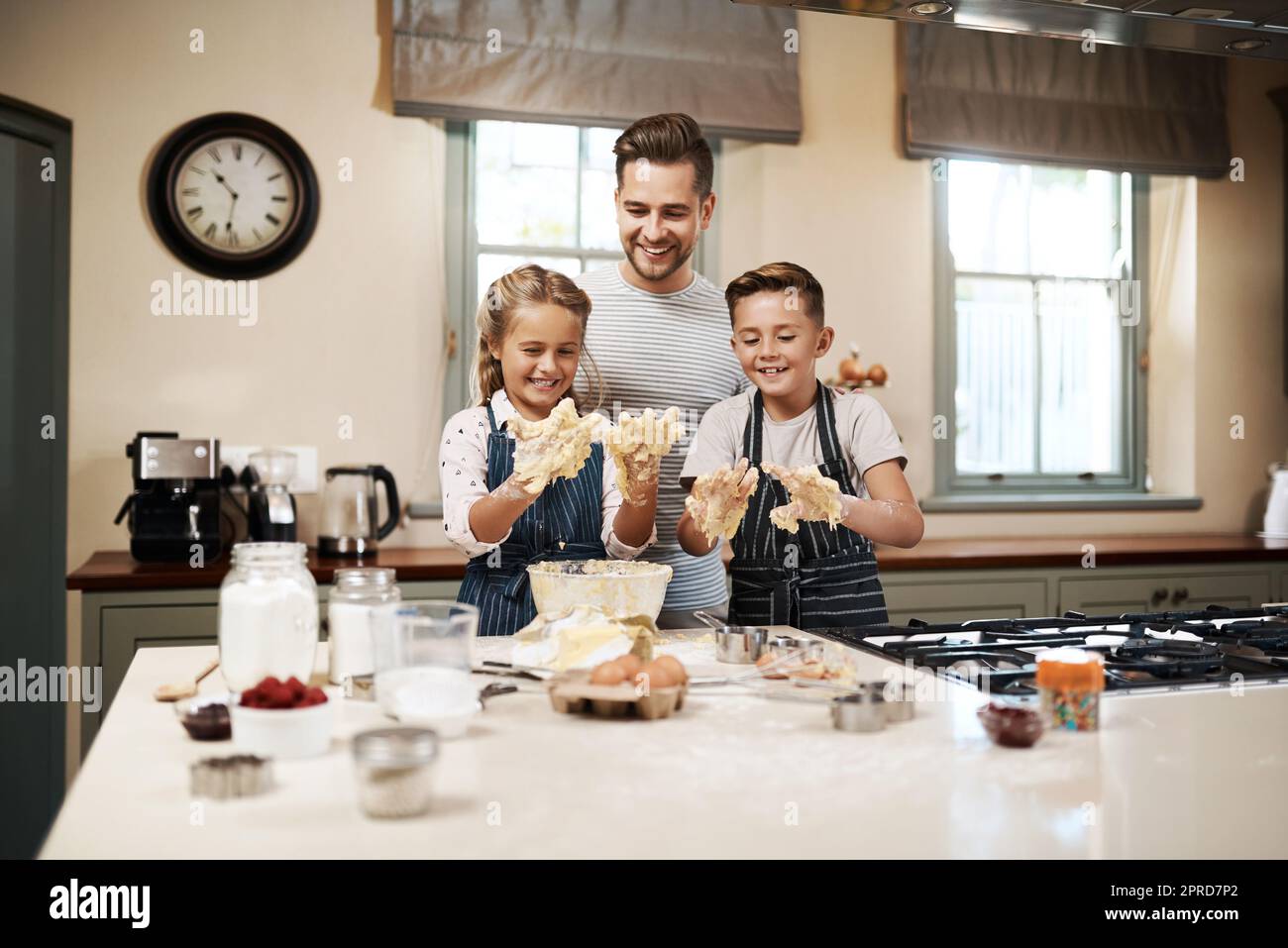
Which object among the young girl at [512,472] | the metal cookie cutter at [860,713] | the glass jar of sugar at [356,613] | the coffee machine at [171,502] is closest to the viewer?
the metal cookie cutter at [860,713]

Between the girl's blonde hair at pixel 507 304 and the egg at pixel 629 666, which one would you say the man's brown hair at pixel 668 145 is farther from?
the egg at pixel 629 666

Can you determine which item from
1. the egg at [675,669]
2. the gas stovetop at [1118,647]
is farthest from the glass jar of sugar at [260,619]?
the gas stovetop at [1118,647]

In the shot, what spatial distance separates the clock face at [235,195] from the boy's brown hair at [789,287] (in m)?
1.70

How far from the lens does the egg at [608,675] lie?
Result: 121cm

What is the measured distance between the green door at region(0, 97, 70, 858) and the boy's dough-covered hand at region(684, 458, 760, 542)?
2131mm

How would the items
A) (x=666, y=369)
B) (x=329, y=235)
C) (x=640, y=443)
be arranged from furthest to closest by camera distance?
1. (x=329, y=235)
2. (x=666, y=369)
3. (x=640, y=443)

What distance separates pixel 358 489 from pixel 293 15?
137 cm

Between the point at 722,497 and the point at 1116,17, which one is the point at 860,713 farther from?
the point at 1116,17

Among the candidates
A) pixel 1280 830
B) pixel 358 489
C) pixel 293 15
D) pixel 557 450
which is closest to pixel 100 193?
pixel 293 15

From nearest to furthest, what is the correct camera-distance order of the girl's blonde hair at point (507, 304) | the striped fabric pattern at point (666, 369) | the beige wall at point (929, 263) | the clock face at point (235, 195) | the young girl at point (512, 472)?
the young girl at point (512, 472) → the girl's blonde hair at point (507, 304) → the striped fabric pattern at point (666, 369) → the clock face at point (235, 195) → the beige wall at point (929, 263)

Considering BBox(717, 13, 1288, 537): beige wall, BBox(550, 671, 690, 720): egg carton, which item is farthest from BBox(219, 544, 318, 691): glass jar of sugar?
BBox(717, 13, 1288, 537): beige wall

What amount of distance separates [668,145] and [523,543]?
2.55 feet

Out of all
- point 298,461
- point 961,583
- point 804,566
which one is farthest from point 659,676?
point 298,461

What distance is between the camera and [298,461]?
127 inches
